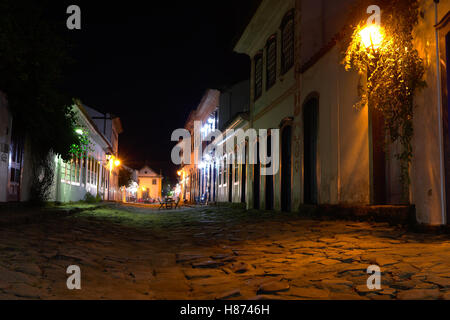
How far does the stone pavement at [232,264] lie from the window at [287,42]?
23.9 feet

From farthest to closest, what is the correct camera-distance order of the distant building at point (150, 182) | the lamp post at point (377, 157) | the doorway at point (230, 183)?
the distant building at point (150, 182), the doorway at point (230, 183), the lamp post at point (377, 157)

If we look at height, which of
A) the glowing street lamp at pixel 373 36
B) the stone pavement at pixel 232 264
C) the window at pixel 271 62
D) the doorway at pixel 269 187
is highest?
the window at pixel 271 62

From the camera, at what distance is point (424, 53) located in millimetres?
6090

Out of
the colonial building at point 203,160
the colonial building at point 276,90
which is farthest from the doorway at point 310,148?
the colonial building at point 203,160

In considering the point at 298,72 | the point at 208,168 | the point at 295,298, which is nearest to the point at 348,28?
the point at 298,72

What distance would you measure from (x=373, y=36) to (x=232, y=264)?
4.98 meters

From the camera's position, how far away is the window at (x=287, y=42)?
12.6 metres

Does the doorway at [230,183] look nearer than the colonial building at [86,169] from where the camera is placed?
No

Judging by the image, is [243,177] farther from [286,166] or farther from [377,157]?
[377,157]

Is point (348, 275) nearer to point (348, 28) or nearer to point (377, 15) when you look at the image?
point (377, 15)

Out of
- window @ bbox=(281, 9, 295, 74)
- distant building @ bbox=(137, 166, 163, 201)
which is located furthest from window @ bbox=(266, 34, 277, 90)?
distant building @ bbox=(137, 166, 163, 201)

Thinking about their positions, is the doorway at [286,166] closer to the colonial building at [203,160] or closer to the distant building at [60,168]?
the distant building at [60,168]

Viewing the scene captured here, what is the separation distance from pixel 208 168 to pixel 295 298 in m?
24.5
